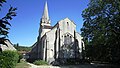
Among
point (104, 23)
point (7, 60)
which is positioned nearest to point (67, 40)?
point (104, 23)

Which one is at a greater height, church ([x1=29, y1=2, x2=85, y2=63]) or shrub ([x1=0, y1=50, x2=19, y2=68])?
church ([x1=29, y1=2, x2=85, y2=63])

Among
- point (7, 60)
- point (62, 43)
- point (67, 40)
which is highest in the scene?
point (67, 40)

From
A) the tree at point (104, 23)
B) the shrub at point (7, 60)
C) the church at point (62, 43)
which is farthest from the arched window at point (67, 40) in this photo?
the shrub at point (7, 60)

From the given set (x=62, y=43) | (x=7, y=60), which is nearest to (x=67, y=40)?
(x=62, y=43)

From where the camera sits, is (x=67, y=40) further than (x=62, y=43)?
Yes

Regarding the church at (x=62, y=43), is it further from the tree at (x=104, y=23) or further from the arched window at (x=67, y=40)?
the tree at (x=104, y=23)

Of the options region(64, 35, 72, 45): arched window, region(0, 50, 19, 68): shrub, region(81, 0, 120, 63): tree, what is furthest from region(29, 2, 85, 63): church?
region(0, 50, 19, 68): shrub

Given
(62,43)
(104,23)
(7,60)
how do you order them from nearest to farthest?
(7,60) < (104,23) < (62,43)

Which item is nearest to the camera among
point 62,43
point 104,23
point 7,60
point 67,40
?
point 7,60

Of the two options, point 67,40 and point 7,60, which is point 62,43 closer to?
point 67,40

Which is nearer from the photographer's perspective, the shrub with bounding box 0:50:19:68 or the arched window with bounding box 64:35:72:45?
the shrub with bounding box 0:50:19:68

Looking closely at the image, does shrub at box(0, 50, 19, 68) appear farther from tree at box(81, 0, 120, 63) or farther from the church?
the church

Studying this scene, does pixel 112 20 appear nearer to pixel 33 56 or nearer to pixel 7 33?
pixel 7 33

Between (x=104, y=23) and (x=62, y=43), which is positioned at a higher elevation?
(x=104, y=23)
